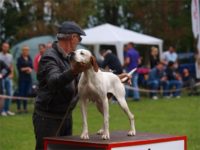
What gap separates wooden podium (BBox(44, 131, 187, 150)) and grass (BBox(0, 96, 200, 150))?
3.85 meters

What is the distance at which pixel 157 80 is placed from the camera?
20.9m

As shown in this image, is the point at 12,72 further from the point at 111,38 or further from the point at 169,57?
the point at 111,38

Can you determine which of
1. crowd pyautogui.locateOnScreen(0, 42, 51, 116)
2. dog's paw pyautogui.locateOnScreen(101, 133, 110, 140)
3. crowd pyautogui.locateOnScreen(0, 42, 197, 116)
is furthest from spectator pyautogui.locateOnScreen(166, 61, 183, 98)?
dog's paw pyautogui.locateOnScreen(101, 133, 110, 140)

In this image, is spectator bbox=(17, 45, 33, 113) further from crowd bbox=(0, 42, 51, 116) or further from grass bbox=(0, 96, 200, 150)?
grass bbox=(0, 96, 200, 150)

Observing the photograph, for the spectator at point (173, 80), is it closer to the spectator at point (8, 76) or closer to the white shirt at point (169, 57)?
the white shirt at point (169, 57)

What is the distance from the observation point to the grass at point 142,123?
10438 mm

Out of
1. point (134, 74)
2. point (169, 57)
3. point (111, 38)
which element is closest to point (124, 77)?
point (134, 74)

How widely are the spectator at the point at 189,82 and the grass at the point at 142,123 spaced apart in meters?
4.67

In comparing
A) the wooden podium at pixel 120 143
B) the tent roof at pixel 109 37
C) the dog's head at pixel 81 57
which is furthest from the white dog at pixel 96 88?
the tent roof at pixel 109 37

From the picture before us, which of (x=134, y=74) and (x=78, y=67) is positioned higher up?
(x=78, y=67)

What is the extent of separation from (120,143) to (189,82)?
18.6m

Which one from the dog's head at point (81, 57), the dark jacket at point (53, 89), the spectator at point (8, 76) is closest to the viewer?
the dog's head at point (81, 57)

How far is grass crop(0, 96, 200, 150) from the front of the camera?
10438 mm

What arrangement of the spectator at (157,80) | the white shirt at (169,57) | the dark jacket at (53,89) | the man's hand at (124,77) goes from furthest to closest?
the white shirt at (169,57), the spectator at (157,80), the man's hand at (124,77), the dark jacket at (53,89)
